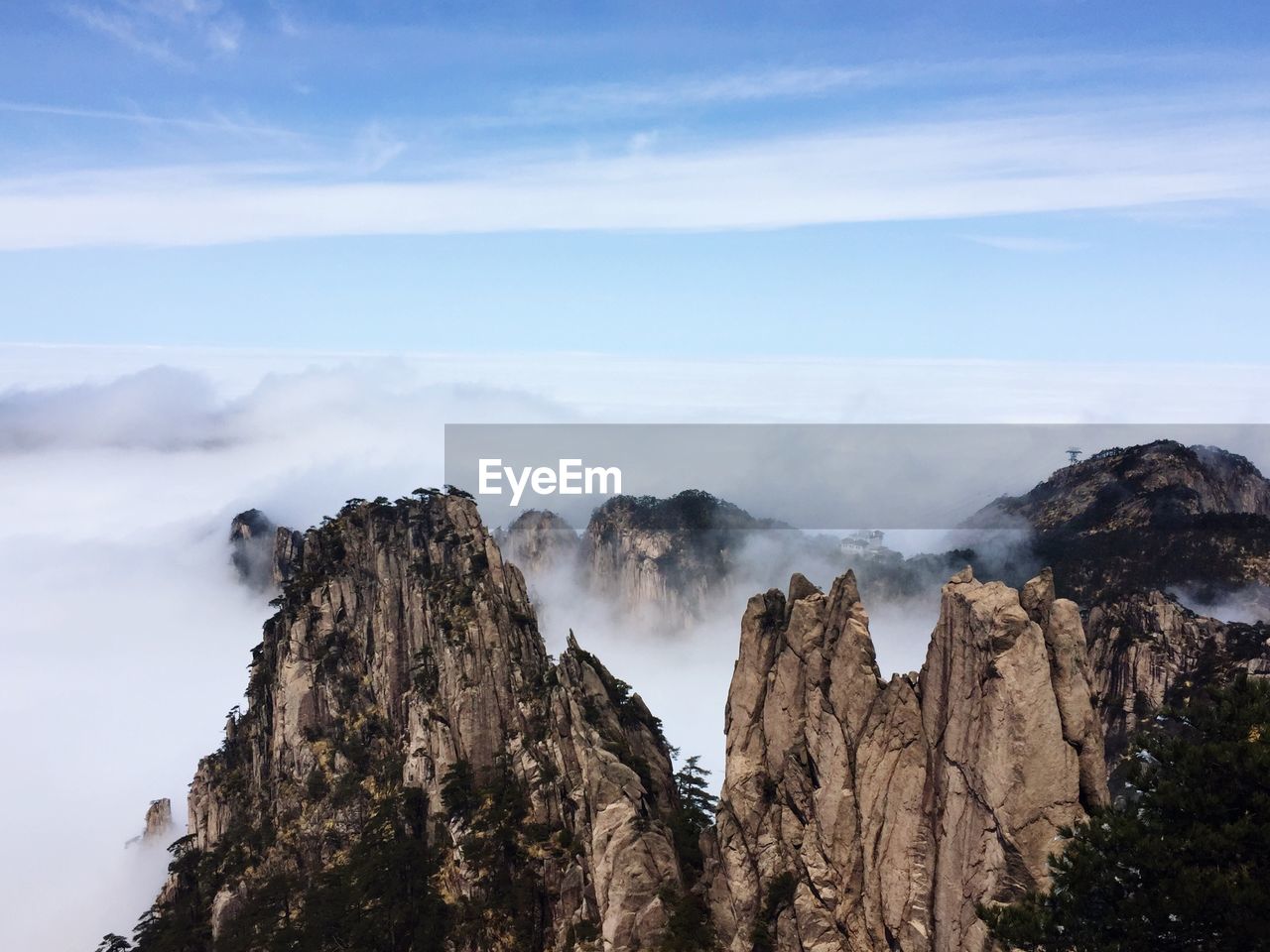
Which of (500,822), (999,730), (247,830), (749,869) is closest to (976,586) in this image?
(999,730)

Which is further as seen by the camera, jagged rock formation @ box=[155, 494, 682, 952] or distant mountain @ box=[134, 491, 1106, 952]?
jagged rock formation @ box=[155, 494, 682, 952]

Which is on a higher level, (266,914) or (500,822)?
(500,822)

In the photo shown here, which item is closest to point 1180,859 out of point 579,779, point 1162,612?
point 579,779

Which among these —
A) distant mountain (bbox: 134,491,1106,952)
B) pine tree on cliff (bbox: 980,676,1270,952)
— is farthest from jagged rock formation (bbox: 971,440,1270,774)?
pine tree on cliff (bbox: 980,676,1270,952)

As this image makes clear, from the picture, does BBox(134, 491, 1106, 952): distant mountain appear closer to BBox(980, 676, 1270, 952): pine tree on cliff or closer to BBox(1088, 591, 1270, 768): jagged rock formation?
BBox(980, 676, 1270, 952): pine tree on cliff

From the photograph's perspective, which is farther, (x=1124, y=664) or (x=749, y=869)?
(x=1124, y=664)

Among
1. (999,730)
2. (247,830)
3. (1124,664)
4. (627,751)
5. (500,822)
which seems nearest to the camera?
(999,730)

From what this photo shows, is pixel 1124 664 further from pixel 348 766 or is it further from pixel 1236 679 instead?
pixel 1236 679

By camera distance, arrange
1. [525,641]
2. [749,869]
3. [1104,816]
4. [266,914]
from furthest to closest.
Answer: [525,641] < [266,914] < [749,869] < [1104,816]
